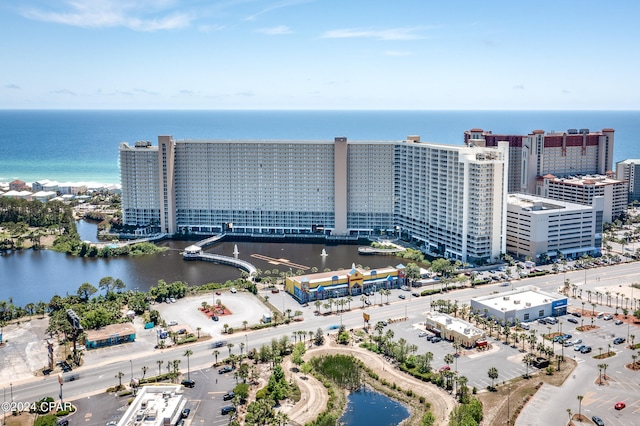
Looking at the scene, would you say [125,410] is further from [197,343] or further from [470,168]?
[470,168]

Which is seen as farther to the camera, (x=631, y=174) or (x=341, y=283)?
(x=631, y=174)

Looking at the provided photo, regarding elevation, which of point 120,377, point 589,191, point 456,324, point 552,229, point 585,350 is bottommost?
point 585,350

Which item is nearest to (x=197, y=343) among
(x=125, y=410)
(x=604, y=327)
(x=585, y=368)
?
(x=125, y=410)

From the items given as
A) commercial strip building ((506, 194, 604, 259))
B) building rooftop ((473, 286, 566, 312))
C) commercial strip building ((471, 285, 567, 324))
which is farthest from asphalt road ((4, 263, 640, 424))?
commercial strip building ((506, 194, 604, 259))

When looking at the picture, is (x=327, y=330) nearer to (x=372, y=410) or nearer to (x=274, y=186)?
(x=372, y=410)

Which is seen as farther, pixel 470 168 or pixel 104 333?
pixel 470 168

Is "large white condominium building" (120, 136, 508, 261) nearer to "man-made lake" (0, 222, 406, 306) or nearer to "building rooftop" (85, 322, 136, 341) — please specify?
"man-made lake" (0, 222, 406, 306)

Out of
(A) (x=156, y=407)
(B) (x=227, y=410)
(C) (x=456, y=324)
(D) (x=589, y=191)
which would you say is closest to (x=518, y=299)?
(C) (x=456, y=324)

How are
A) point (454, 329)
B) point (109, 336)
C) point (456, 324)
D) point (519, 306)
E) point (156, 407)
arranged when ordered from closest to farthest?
point (156, 407) < point (109, 336) < point (454, 329) < point (456, 324) < point (519, 306)
